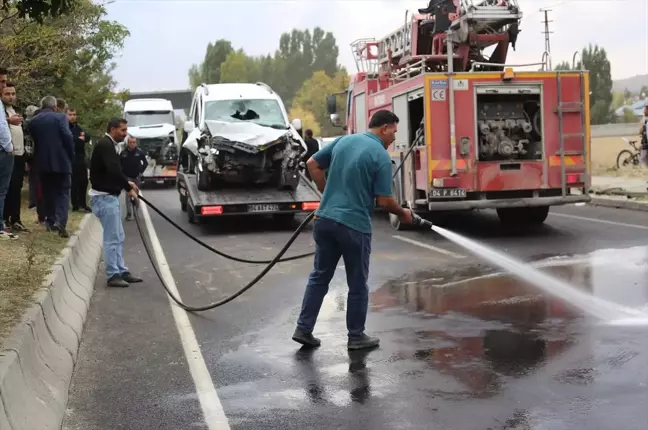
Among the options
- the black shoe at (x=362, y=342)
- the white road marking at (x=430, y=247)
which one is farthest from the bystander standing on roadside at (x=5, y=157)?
the white road marking at (x=430, y=247)

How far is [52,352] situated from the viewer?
19.8 feet

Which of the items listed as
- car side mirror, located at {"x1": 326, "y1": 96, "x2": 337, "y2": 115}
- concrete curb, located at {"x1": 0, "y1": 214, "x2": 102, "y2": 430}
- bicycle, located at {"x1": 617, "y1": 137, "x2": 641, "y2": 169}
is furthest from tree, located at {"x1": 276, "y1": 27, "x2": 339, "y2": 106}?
concrete curb, located at {"x1": 0, "y1": 214, "x2": 102, "y2": 430}

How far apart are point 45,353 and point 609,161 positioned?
103 ft

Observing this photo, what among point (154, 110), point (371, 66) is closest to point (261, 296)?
point (371, 66)

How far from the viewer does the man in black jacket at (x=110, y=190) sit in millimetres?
9648

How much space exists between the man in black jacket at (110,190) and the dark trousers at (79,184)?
230 inches

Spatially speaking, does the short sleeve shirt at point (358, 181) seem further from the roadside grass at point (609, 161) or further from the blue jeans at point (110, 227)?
Answer: the roadside grass at point (609, 161)

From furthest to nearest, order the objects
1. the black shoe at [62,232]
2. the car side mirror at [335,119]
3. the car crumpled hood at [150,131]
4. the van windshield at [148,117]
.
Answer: the van windshield at [148,117] < the car crumpled hood at [150,131] < the car side mirror at [335,119] < the black shoe at [62,232]

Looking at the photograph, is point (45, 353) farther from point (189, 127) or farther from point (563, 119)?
point (189, 127)

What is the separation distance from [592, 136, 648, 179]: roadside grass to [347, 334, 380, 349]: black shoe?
19.5 metres

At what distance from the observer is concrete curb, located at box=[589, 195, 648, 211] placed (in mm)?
17016

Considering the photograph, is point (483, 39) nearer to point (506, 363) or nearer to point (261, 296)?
point (261, 296)

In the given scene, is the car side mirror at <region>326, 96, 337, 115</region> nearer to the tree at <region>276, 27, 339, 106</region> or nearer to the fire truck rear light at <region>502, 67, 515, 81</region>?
the fire truck rear light at <region>502, 67, 515, 81</region>

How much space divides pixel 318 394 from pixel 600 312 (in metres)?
3.27
